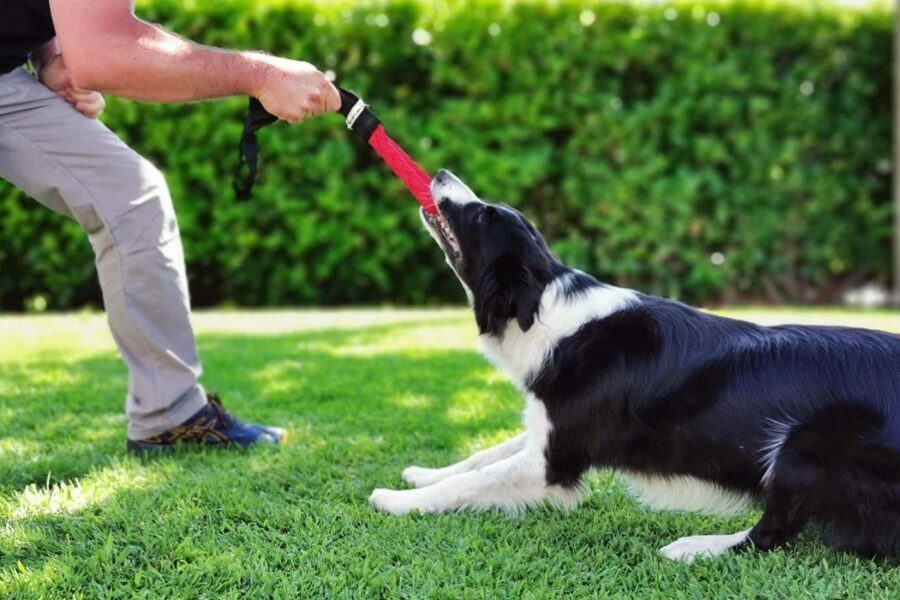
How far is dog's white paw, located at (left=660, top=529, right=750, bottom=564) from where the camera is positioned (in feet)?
8.71

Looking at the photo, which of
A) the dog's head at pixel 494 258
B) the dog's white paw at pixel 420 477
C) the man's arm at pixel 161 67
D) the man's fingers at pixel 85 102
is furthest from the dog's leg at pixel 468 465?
the man's fingers at pixel 85 102

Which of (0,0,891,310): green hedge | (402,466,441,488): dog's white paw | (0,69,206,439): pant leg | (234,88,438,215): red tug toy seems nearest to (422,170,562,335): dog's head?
(234,88,438,215): red tug toy

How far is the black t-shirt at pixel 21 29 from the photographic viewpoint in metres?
2.95

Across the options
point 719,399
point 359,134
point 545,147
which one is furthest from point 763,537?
point 545,147

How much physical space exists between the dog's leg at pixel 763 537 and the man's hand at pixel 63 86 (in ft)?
7.67

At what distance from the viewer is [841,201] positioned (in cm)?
892

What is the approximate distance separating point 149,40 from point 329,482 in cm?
147

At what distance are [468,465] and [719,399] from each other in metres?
0.92

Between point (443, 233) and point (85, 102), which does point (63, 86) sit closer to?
point (85, 102)

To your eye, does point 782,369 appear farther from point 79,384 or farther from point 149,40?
point 79,384

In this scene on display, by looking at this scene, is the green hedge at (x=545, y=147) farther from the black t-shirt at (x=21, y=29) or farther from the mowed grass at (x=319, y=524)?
the black t-shirt at (x=21, y=29)

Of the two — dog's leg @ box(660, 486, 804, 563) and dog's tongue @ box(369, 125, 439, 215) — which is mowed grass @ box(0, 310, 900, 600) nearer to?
dog's leg @ box(660, 486, 804, 563)

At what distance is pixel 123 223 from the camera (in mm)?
3223

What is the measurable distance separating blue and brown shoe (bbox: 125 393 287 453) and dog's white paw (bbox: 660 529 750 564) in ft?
5.32
